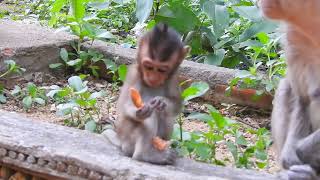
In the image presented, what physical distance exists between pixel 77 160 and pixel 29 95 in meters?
2.09

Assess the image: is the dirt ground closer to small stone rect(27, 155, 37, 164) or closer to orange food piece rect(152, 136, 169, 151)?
orange food piece rect(152, 136, 169, 151)

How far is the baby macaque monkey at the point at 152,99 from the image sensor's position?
3414 millimetres

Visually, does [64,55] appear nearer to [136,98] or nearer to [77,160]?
[136,98]

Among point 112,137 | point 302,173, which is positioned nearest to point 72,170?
point 112,137

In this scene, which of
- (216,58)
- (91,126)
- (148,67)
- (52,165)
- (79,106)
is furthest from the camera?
(216,58)

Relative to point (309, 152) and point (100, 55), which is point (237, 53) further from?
point (309, 152)

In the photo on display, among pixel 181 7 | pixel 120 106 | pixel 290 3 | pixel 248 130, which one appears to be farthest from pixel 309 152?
pixel 181 7

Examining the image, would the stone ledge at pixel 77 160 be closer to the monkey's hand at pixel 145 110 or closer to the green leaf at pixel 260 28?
the monkey's hand at pixel 145 110

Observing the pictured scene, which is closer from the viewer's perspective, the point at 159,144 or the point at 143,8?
the point at 159,144

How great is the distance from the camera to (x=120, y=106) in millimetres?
3604

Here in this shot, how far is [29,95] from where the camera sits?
17.0 ft

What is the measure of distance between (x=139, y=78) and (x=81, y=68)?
2368 millimetres

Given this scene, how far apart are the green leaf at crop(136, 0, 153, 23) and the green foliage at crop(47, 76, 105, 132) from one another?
23.0 inches

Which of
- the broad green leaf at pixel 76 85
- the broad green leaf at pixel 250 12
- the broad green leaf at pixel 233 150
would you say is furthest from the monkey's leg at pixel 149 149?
the broad green leaf at pixel 250 12
